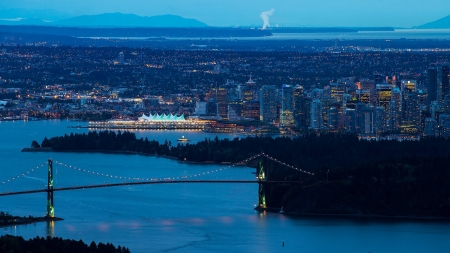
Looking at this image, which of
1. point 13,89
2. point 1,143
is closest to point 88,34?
point 13,89

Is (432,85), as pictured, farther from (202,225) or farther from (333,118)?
(202,225)

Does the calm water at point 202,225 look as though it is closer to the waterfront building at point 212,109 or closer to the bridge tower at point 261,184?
the bridge tower at point 261,184

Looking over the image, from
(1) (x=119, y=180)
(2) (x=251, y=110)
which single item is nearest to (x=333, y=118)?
(2) (x=251, y=110)

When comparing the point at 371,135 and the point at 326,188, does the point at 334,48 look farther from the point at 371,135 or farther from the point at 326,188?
the point at 326,188

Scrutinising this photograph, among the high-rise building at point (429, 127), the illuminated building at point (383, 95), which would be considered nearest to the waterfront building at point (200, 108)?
the illuminated building at point (383, 95)

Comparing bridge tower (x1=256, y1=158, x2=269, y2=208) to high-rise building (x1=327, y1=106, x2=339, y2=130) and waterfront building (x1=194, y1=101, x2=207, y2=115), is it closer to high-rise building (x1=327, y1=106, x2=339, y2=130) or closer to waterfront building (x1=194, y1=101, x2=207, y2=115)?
high-rise building (x1=327, y1=106, x2=339, y2=130)

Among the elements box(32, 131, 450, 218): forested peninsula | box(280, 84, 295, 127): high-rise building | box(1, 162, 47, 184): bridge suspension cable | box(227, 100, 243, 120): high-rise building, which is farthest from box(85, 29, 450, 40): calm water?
box(32, 131, 450, 218): forested peninsula

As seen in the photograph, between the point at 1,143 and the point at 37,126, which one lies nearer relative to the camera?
the point at 1,143
